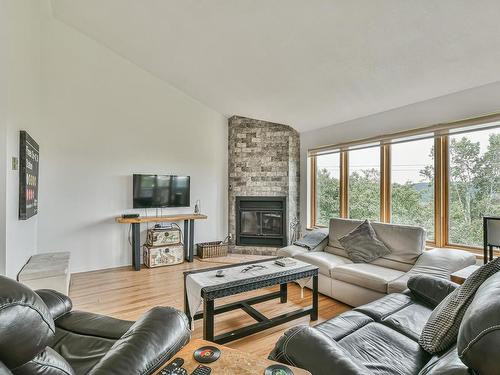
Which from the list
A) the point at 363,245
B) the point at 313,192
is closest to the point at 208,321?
the point at 363,245

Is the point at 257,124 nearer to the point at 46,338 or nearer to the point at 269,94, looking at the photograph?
the point at 269,94

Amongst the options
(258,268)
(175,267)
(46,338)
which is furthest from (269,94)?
(46,338)

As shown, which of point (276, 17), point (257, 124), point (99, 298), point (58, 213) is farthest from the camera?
point (257, 124)

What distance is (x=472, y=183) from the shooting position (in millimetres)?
2953

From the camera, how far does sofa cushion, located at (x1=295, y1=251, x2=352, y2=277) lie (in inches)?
121

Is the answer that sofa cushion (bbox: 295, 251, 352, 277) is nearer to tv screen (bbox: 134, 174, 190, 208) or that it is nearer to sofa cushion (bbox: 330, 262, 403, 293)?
sofa cushion (bbox: 330, 262, 403, 293)

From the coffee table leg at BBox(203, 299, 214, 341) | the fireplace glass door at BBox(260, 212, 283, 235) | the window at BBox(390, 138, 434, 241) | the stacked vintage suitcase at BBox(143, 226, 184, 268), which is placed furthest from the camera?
the fireplace glass door at BBox(260, 212, 283, 235)

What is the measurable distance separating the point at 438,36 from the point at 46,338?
3.10 m

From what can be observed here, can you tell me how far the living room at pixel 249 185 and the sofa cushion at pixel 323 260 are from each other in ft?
0.09

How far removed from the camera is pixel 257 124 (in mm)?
5164

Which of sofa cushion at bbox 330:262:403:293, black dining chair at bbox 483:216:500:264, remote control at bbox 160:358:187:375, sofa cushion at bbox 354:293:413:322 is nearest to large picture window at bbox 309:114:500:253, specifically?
black dining chair at bbox 483:216:500:264

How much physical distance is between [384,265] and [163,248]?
3157 mm

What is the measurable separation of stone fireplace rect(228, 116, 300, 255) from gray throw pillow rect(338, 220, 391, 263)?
1.69m

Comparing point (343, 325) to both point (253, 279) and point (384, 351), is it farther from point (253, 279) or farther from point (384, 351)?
point (253, 279)
